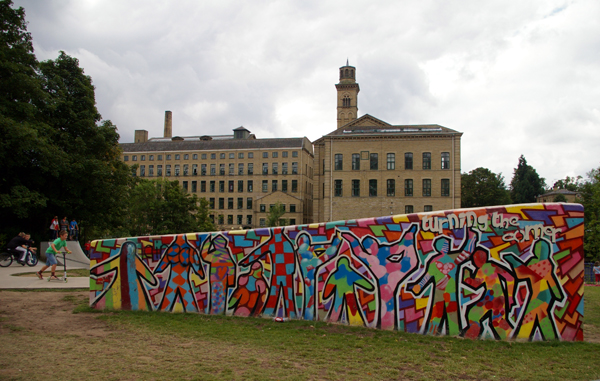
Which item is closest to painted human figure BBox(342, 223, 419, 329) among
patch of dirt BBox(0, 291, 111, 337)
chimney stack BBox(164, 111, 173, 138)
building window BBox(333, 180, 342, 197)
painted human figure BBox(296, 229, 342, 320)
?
painted human figure BBox(296, 229, 342, 320)

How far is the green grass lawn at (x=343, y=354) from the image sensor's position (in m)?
6.10

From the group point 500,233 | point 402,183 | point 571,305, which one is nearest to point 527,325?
point 571,305

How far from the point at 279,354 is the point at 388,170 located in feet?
182

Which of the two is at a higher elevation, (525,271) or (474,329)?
(525,271)

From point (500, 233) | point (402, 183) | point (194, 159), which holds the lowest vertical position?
point (500, 233)

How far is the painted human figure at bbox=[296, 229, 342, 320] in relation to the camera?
9.34m

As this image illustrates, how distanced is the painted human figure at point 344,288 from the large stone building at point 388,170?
5102cm

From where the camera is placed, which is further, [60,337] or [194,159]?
[194,159]

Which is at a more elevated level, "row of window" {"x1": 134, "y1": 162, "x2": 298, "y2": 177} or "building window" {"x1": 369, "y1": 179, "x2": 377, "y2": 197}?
"row of window" {"x1": 134, "y1": 162, "x2": 298, "y2": 177}

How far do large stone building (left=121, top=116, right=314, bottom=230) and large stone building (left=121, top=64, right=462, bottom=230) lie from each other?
198mm

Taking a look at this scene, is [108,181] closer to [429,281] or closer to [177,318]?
[177,318]

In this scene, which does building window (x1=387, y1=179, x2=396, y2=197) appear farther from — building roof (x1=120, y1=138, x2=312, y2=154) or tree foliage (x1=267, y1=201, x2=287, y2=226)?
building roof (x1=120, y1=138, x2=312, y2=154)

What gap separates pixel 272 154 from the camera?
83.8m

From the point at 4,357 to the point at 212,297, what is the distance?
4.38m
